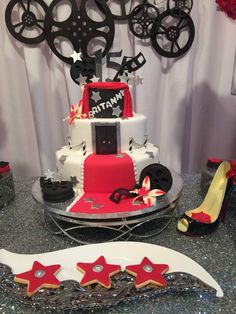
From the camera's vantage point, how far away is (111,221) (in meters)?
0.83

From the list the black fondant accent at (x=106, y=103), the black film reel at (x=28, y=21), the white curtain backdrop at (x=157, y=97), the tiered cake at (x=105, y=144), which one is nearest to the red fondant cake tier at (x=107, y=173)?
the tiered cake at (x=105, y=144)

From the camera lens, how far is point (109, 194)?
94 cm

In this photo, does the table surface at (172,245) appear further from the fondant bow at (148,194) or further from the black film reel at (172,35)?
the black film reel at (172,35)

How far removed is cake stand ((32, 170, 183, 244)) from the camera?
82cm

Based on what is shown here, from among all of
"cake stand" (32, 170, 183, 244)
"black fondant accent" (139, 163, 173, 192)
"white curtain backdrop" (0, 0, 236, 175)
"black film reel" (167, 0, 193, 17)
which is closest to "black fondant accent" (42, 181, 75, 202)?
"cake stand" (32, 170, 183, 244)

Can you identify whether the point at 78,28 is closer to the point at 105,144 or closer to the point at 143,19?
the point at 143,19

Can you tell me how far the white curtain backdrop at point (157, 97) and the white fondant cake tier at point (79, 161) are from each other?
564 millimetres

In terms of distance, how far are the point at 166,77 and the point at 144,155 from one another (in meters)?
0.68

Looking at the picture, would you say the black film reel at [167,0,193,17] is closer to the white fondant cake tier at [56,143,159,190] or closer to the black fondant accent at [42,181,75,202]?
the white fondant cake tier at [56,143,159,190]

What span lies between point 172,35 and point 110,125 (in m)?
0.71

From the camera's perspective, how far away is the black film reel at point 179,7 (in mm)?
1360

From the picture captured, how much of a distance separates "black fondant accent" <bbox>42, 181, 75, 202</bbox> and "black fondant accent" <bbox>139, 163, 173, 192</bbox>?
23 cm

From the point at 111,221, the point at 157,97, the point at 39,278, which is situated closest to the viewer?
the point at 39,278

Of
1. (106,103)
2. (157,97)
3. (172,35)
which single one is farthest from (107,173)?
(172,35)
